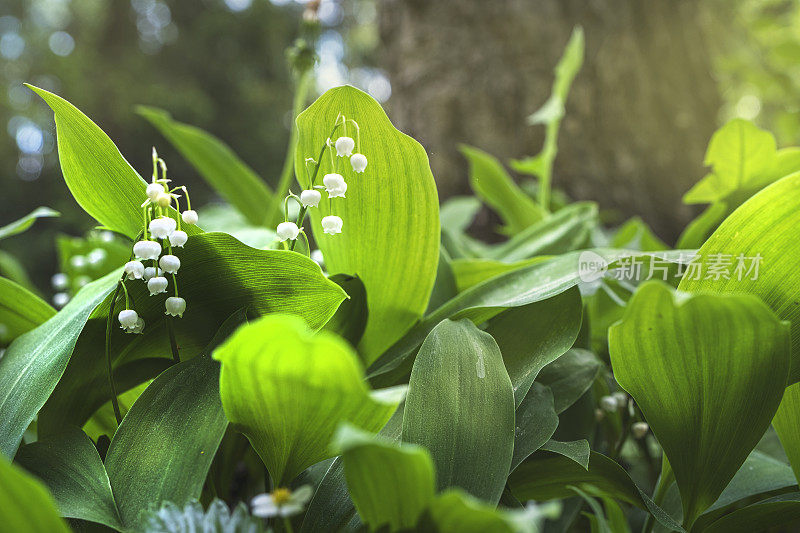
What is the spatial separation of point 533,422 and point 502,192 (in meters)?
0.50

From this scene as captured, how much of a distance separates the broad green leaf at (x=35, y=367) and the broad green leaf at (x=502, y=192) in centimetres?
53

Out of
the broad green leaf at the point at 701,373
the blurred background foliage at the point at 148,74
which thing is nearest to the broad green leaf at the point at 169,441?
the broad green leaf at the point at 701,373

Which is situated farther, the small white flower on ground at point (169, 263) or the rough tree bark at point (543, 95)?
the rough tree bark at point (543, 95)

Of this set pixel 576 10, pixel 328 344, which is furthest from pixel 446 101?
pixel 328 344

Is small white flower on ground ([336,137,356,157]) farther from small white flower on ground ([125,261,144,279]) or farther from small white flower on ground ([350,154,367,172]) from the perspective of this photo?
small white flower on ground ([125,261,144,279])

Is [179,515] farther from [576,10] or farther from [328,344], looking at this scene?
[576,10]

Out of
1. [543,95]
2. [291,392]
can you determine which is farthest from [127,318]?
[543,95]

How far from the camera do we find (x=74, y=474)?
1.02 feet

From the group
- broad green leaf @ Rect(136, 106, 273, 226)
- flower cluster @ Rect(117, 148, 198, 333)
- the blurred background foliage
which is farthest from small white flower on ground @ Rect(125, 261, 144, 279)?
the blurred background foliage

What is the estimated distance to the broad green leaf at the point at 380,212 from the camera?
39 centimetres

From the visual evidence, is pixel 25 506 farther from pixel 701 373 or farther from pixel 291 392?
pixel 701 373

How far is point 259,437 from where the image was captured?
30 centimetres

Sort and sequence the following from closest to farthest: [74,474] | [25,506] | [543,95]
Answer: [25,506]
[74,474]
[543,95]

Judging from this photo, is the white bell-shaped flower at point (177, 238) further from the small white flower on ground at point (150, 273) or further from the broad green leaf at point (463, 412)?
the broad green leaf at point (463, 412)
